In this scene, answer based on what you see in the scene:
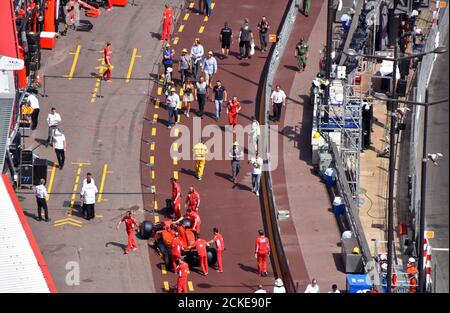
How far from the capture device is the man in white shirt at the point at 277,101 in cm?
7494

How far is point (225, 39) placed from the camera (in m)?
80.6

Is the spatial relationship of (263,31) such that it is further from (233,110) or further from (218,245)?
(218,245)

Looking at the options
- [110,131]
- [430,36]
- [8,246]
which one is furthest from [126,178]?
[430,36]

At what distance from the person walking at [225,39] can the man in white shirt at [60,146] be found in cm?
1176

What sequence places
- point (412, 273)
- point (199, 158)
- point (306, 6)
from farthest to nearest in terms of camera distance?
point (306, 6), point (199, 158), point (412, 273)

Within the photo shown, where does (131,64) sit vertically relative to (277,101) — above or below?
below

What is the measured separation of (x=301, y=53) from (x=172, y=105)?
25.8 feet

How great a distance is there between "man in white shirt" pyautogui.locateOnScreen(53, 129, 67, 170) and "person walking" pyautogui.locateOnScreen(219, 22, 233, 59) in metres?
11.8

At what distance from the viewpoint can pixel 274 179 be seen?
7169 centimetres

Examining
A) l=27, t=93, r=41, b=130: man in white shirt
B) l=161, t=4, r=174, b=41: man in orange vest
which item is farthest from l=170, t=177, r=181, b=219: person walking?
l=161, t=4, r=174, b=41: man in orange vest

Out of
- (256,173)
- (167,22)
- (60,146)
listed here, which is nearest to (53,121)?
(60,146)

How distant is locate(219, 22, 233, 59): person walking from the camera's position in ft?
264

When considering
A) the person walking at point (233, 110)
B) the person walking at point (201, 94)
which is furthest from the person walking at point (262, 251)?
the person walking at point (201, 94)
